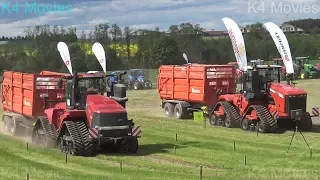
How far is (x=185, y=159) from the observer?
616 inches

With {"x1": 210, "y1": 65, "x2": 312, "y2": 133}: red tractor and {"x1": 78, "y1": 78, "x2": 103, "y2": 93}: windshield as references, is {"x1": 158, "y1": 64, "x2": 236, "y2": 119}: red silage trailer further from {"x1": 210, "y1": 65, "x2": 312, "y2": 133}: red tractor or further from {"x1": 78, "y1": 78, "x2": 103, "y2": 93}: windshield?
{"x1": 78, "y1": 78, "x2": 103, "y2": 93}: windshield

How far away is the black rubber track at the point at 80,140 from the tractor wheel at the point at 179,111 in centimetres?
1111

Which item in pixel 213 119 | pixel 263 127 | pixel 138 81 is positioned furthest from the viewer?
pixel 138 81

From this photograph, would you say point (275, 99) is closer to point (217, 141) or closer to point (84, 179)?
point (217, 141)

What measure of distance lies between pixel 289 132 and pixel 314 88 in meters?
24.1

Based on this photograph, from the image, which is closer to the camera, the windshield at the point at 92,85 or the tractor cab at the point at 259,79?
the windshield at the point at 92,85

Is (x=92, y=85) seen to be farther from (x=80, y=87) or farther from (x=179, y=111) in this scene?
(x=179, y=111)

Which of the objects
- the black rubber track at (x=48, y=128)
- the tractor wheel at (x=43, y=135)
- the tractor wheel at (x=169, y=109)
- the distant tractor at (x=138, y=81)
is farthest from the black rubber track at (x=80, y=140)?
the distant tractor at (x=138, y=81)

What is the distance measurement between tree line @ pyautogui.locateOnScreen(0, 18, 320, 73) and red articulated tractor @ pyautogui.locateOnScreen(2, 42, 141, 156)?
31136 millimetres

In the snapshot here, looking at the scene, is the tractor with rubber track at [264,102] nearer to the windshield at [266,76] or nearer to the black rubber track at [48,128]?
the windshield at [266,76]

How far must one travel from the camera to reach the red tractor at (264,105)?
2092 cm

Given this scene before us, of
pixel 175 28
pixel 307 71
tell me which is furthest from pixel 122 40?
pixel 307 71

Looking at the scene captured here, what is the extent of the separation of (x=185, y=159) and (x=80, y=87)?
4.27 meters

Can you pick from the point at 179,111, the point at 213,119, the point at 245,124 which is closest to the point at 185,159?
the point at 245,124
